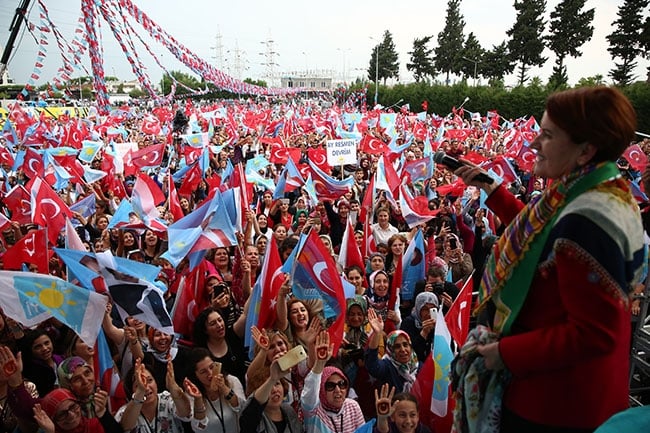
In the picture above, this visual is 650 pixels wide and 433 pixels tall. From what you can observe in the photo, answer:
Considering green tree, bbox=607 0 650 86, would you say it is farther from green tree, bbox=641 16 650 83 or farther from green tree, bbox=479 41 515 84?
green tree, bbox=479 41 515 84

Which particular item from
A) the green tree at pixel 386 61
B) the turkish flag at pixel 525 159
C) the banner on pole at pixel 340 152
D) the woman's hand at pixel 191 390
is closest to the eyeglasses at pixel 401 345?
the woman's hand at pixel 191 390

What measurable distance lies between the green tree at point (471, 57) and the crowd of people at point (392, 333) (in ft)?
163

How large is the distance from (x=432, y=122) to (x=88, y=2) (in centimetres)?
1519

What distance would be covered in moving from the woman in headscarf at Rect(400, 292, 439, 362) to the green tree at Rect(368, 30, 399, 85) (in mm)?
71581

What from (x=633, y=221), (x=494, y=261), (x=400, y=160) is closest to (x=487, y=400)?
(x=494, y=261)

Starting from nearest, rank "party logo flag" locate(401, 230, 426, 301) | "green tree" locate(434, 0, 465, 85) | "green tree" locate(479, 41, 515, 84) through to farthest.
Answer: "party logo flag" locate(401, 230, 426, 301) → "green tree" locate(479, 41, 515, 84) → "green tree" locate(434, 0, 465, 85)

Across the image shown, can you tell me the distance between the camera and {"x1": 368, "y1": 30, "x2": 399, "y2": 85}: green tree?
74188 millimetres

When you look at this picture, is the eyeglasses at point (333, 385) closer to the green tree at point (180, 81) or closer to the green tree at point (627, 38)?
the green tree at point (627, 38)

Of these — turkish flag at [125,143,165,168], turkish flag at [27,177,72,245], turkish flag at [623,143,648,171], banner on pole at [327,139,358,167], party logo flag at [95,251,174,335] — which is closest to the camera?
party logo flag at [95,251,174,335]

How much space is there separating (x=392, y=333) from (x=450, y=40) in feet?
205

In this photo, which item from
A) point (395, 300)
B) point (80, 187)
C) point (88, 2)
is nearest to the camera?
point (395, 300)

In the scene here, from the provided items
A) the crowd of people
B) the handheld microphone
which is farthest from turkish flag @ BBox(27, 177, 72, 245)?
the handheld microphone

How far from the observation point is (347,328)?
4.48 metres

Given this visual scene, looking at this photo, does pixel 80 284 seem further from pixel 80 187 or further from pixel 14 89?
pixel 14 89
